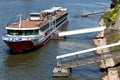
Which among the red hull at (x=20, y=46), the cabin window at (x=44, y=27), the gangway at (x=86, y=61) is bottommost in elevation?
the red hull at (x=20, y=46)

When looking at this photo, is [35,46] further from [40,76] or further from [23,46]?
[40,76]

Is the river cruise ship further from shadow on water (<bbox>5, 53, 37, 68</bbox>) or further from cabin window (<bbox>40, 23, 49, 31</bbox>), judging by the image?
shadow on water (<bbox>5, 53, 37, 68</bbox>)

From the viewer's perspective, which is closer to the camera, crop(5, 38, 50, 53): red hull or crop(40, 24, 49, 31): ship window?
crop(5, 38, 50, 53): red hull

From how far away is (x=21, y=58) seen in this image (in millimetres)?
61281

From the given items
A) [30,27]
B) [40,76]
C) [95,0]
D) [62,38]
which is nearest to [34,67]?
[40,76]

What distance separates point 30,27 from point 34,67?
43.9 ft

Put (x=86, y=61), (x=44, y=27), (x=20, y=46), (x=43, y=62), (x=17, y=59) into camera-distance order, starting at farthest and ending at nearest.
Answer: (x=44, y=27) → (x=20, y=46) → (x=17, y=59) → (x=43, y=62) → (x=86, y=61)

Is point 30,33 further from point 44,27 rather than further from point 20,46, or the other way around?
point 44,27

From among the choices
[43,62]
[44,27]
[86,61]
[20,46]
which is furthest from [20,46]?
[86,61]

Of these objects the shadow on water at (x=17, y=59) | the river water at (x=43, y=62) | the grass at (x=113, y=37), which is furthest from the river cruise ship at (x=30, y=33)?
the grass at (x=113, y=37)

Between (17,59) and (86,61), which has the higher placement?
(86,61)

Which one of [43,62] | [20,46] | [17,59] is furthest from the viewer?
[20,46]

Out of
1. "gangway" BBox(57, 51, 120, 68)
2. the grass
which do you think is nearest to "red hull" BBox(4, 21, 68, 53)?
the grass

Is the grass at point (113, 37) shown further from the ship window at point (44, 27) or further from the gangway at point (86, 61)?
the ship window at point (44, 27)
